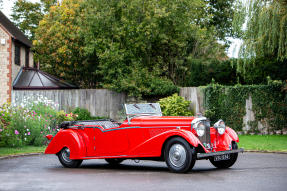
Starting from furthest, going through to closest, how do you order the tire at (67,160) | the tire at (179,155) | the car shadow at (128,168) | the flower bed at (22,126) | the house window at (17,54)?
1. the house window at (17,54)
2. the flower bed at (22,126)
3. the tire at (67,160)
4. the car shadow at (128,168)
5. the tire at (179,155)

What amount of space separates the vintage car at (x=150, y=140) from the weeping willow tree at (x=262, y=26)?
1007 cm

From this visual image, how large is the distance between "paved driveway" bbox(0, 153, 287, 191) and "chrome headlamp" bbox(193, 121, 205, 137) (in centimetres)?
87

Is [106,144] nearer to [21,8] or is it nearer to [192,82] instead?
[192,82]

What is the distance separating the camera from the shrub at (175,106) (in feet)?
74.5

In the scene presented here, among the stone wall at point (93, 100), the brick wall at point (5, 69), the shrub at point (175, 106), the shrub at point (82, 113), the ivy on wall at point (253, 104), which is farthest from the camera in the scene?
the brick wall at point (5, 69)

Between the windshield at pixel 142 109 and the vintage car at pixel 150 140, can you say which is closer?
the vintage car at pixel 150 140

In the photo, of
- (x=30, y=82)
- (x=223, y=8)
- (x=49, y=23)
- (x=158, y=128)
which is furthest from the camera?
(x=223, y=8)

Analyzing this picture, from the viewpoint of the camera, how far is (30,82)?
29.3 metres

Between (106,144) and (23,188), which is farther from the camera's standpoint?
(106,144)

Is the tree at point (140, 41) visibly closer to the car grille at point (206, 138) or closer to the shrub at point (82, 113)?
the shrub at point (82, 113)

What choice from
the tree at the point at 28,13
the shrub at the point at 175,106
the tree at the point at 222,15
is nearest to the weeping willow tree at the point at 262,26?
the shrub at the point at 175,106

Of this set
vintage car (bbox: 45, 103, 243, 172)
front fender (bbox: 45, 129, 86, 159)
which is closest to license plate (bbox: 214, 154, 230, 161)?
vintage car (bbox: 45, 103, 243, 172)

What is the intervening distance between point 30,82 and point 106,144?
66.7 feet

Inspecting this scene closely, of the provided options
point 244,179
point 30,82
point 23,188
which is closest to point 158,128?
point 244,179
